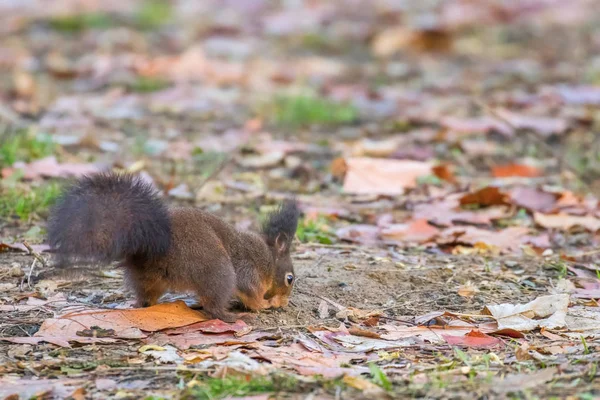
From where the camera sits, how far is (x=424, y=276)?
455 centimetres

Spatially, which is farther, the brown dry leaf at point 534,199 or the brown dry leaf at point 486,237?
the brown dry leaf at point 534,199

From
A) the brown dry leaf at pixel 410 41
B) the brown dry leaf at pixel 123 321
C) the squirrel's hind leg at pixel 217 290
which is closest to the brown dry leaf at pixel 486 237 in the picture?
the squirrel's hind leg at pixel 217 290

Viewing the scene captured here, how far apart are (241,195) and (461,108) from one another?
3.52 m

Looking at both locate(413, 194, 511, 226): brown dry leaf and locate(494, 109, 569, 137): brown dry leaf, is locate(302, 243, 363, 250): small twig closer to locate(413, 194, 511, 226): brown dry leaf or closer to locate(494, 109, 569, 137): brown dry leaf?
locate(413, 194, 511, 226): brown dry leaf

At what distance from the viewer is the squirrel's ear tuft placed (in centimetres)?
443

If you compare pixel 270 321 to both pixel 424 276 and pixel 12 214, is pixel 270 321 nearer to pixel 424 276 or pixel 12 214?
pixel 424 276

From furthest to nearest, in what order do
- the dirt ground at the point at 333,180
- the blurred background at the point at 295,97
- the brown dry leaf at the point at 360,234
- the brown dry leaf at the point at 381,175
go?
the blurred background at the point at 295,97 < the brown dry leaf at the point at 381,175 < the brown dry leaf at the point at 360,234 < the dirt ground at the point at 333,180

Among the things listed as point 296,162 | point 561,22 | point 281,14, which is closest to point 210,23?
point 281,14

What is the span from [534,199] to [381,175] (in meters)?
1.04

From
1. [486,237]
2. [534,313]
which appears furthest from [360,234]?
[534,313]

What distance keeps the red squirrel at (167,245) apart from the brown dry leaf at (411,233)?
0.99 m

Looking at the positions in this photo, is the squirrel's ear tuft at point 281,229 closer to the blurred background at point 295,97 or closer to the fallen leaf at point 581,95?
the blurred background at point 295,97

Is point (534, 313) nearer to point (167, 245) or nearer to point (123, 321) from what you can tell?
point (167, 245)

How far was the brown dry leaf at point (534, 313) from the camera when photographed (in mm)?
3844
